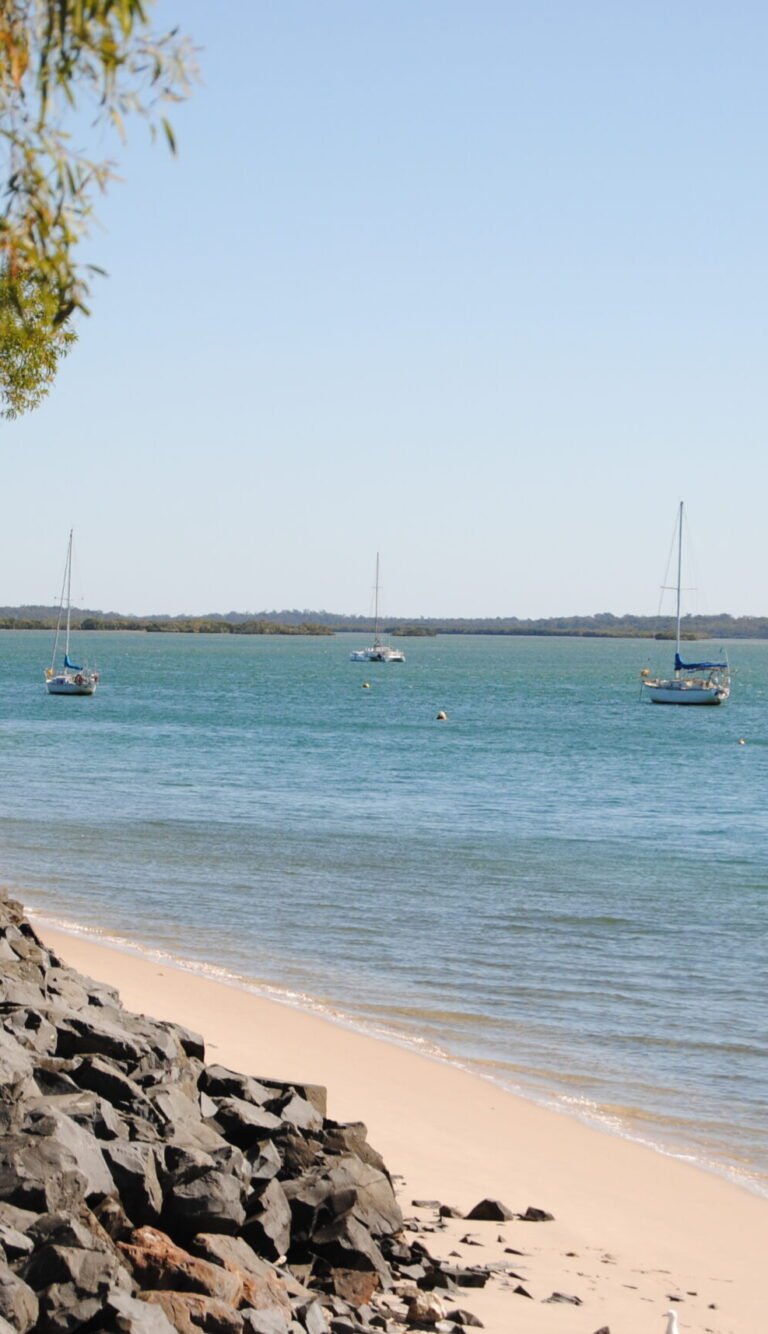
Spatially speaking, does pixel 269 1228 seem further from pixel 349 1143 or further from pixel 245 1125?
pixel 349 1143

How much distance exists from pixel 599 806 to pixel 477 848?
446 inches

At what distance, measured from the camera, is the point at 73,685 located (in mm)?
93812

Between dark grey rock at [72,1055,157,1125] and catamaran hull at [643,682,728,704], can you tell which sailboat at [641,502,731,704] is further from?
dark grey rock at [72,1055,157,1125]

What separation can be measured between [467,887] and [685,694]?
2989 inches

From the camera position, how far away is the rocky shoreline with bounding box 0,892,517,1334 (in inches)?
280

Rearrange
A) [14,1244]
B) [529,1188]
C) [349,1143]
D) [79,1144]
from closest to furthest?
1. [14,1244]
2. [79,1144]
3. [349,1143]
4. [529,1188]

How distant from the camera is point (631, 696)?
121 m

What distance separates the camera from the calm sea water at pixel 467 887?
16656mm

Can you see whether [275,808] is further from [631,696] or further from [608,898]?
[631,696]

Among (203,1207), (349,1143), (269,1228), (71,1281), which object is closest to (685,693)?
(349,1143)

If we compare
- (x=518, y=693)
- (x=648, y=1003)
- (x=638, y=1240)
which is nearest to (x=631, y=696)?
(x=518, y=693)

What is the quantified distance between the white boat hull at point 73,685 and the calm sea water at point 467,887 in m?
25.2

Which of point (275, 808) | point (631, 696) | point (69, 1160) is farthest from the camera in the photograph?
point (631, 696)

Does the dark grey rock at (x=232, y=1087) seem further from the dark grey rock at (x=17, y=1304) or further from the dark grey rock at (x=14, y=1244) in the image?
the dark grey rock at (x=17, y=1304)
